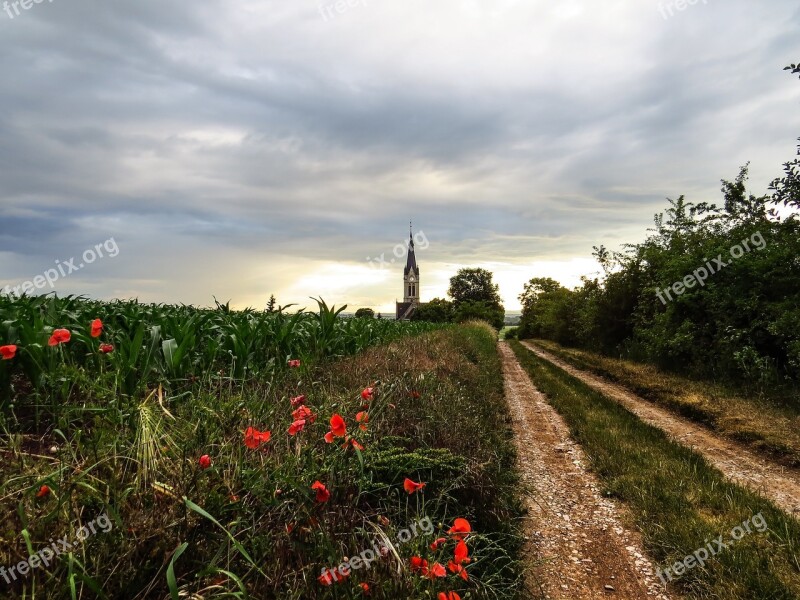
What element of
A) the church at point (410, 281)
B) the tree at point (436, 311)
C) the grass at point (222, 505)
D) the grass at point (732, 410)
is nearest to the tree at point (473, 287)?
the tree at point (436, 311)

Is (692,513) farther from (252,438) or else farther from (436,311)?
(436,311)

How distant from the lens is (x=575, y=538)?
12.1ft

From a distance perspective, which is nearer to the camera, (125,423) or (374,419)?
(125,423)

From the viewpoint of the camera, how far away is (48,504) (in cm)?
183

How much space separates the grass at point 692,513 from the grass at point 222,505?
1.30 metres

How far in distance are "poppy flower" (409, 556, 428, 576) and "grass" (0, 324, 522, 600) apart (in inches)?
1.7

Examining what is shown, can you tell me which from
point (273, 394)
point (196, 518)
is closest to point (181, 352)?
point (273, 394)

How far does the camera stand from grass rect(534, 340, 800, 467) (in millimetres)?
6119

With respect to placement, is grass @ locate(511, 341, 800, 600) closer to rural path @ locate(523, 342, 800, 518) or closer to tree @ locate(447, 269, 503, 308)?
rural path @ locate(523, 342, 800, 518)

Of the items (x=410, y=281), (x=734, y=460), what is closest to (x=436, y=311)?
(x=410, y=281)

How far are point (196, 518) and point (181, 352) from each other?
2.36 m

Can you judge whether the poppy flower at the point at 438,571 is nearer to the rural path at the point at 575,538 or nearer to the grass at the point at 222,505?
the grass at the point at 222,505

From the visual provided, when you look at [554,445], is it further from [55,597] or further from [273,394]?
[55,597]

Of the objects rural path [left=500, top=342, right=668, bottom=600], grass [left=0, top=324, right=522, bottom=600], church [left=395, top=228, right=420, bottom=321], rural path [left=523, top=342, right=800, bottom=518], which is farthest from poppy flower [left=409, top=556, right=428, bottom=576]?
church [left=395, top=228, right=420, bottom=321]
